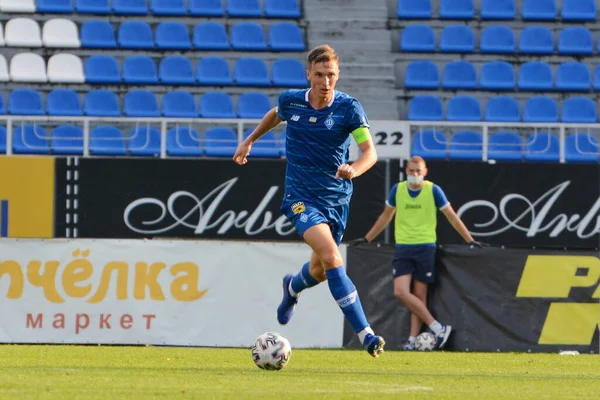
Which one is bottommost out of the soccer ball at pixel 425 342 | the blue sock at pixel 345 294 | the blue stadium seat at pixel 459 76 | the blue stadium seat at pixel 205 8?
the soccer ball at pixel 425 342

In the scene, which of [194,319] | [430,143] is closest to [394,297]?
[194,319]

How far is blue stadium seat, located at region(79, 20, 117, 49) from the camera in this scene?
2062 cm

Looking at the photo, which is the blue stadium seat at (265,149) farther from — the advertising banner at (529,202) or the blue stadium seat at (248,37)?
the advertising banner at (529,202)

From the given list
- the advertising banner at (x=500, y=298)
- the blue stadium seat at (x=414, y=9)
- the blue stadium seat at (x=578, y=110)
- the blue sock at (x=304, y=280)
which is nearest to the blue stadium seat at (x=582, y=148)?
the blue stadium seat at (x=578, y=110)

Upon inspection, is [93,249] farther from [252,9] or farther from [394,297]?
[252,9]

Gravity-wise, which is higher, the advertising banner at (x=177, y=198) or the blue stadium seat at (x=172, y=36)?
the blue stadium seat at (x=172, y=36)

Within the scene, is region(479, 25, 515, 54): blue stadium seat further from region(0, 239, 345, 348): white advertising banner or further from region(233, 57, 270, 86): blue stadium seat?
region(0, 239, 345, 348): white advertising banner

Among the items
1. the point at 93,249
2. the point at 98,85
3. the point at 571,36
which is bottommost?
the point at 93,249

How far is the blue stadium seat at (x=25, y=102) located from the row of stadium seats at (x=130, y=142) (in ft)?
3.35

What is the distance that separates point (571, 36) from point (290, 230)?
8912 millimetres

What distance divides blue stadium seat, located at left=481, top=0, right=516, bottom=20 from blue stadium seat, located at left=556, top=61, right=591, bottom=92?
151cm

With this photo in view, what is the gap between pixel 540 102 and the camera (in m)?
20.4

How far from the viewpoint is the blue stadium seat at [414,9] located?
2156 centimetres

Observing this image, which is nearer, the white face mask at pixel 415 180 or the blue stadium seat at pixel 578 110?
the white face mask at pixel 415 180
